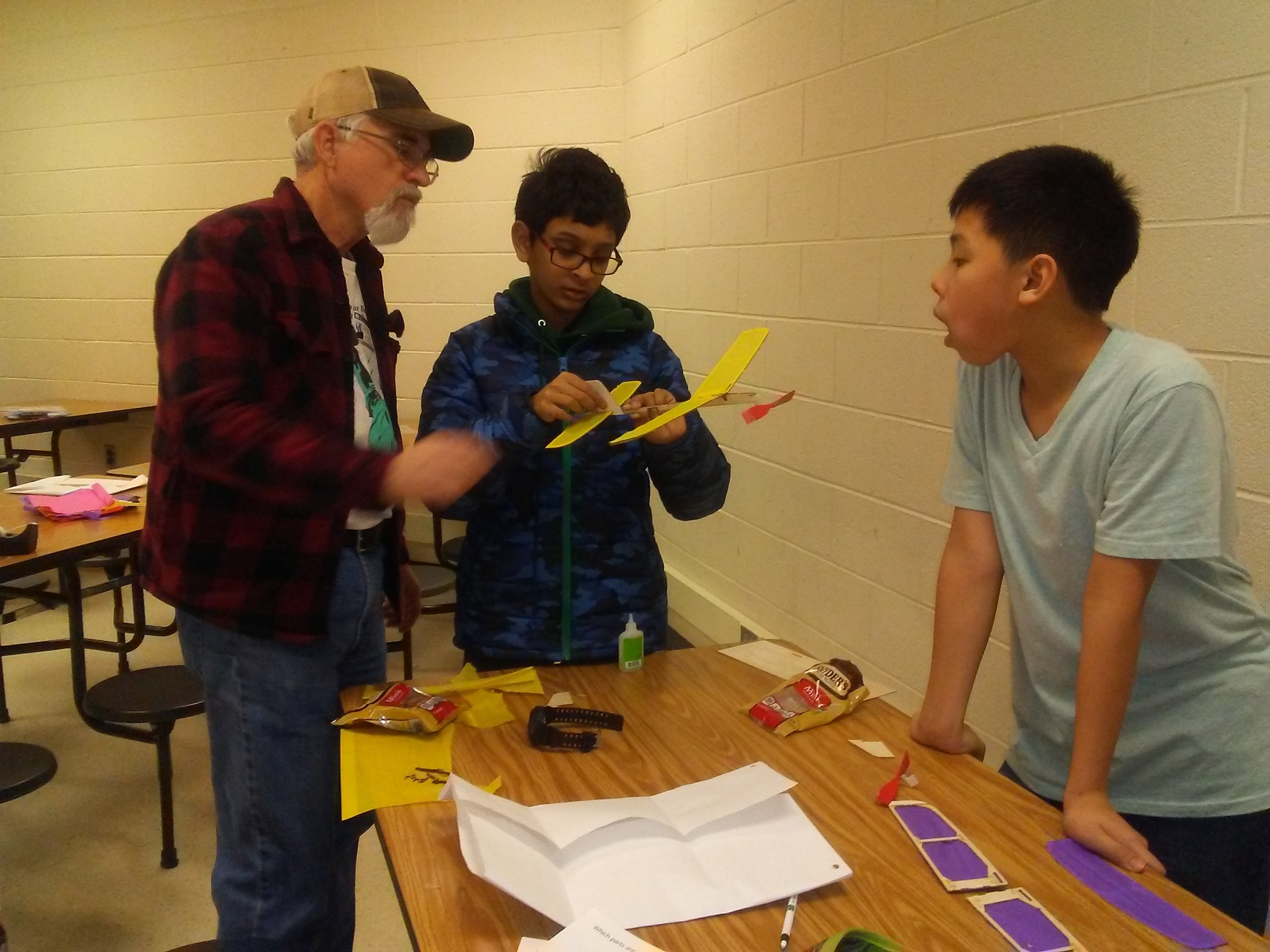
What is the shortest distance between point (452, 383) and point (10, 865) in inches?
78.4

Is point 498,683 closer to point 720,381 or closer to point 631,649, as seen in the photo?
point 631,649

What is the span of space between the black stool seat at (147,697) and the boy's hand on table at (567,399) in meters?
1.35

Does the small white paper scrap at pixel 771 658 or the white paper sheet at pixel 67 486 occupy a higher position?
the white paper sheet at pixel 67 486

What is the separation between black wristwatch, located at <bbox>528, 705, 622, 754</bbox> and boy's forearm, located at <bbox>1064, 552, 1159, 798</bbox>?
0.58 metres

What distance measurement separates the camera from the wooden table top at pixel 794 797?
2.79 feet

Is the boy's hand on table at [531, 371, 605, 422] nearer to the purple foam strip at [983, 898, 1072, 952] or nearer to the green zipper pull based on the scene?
the green zipper pull

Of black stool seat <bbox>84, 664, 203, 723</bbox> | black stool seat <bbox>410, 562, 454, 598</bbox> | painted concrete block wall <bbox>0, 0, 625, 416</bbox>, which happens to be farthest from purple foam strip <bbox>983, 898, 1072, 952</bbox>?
painted concrete block wall <bbox>0, 0, 625, 416</bbox>

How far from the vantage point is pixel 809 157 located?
240 cm

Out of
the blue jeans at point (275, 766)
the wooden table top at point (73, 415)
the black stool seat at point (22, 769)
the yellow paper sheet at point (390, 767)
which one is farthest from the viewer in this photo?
the wooden table top at point (73, 415)

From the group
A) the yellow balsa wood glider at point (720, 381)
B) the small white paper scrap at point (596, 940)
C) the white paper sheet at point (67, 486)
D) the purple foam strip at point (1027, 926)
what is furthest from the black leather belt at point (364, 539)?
the white paper sheet at point (67, 486)

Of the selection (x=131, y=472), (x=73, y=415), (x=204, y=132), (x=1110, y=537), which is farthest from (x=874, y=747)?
(x=204, y=132)

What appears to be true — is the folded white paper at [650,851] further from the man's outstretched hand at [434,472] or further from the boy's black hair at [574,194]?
the boy's black hair at [574,194]

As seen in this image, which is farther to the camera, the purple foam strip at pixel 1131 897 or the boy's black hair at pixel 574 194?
the boy's black hair at pixel 574 194

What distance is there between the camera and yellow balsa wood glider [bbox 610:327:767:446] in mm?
1121
